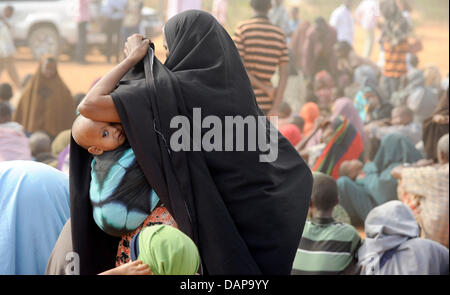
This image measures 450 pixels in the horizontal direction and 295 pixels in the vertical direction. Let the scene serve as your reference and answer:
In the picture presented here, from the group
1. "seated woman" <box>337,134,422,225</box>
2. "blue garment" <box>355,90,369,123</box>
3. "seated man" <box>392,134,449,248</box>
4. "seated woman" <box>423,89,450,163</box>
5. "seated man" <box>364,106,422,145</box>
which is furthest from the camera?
"blue garment" <box>355,90,369,123</box>

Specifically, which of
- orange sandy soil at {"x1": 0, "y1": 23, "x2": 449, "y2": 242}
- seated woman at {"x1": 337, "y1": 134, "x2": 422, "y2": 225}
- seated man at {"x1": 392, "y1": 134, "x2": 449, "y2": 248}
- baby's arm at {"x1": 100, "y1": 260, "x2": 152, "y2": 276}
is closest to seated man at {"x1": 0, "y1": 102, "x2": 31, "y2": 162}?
orange sandy soil at {"x1": 0, "y1": 23, "x2": 449, "y2": 242}

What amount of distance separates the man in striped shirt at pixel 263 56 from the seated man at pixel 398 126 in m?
2.36

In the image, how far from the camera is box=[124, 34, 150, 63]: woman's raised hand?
7.03 ft

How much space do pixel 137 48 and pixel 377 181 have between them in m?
4.75

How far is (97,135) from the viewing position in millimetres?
2018

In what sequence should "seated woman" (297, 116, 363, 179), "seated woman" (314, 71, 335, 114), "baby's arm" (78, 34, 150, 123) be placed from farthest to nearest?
"seated woman" (314, 71, 335, 114), "seated woman" (297, 116, 363, 179), "baby's arm" (78, 34, 150, 123)

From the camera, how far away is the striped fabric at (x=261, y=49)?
5.49m

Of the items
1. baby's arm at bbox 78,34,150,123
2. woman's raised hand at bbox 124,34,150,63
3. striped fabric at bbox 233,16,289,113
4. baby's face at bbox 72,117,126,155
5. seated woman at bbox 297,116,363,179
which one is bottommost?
seated woman at bbox 297,116,363,179

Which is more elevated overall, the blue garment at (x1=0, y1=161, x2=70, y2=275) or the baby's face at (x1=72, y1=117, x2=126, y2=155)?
the baby's face at (x1=72, y1=117, x2=126, y2=155)

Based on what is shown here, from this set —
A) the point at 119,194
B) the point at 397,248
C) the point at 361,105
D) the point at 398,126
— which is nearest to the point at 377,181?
the point at 398,126

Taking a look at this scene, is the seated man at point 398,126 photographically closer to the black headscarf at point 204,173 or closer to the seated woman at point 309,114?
the seated woman at point 309,114

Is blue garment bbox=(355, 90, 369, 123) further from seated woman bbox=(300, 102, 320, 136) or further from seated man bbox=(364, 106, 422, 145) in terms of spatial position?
seated woman bbox=(300, 102, 320, 136)

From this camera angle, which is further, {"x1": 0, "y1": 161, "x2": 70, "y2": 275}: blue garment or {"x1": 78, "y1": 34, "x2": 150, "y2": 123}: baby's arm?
{"x1": 0, "y1": 161, "x2": 70, "y2": 275}: blue garment
